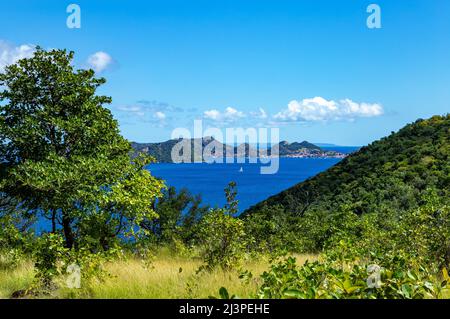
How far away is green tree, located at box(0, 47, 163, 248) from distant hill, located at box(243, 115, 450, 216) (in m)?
32.3

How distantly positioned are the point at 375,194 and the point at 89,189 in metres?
42.6

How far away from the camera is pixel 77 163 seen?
955 cm

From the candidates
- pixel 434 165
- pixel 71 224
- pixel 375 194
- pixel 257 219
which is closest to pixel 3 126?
pixel 71 224

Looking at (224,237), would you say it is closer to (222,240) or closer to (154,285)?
(222,240)

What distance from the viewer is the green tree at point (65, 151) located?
30.5 feet

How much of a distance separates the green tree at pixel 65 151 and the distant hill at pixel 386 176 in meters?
32.3

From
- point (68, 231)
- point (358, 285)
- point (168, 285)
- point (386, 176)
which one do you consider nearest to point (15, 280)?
point (68, 231)

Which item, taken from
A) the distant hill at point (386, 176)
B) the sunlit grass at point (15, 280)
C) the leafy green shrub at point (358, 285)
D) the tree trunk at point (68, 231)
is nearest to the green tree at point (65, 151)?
the tree trunk at point (68, 231)

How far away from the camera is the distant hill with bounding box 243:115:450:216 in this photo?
45.9m

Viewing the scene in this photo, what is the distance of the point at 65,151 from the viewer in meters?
10.2

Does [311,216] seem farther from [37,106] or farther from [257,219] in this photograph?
[37,106]

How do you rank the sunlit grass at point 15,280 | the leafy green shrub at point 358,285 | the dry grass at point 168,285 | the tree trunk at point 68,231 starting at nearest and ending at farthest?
1. the leafy green shrub at point 358,285
2. the dry grass at point 168,285
3. the sunlit grass at point 15,280
4. the tree trunk at point 68,231

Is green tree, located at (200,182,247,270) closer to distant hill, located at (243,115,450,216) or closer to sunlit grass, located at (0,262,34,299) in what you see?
sunlit grass, located at (0,262,34,299)

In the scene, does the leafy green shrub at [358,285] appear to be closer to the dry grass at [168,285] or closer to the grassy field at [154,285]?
the grassy field at [154,285]
